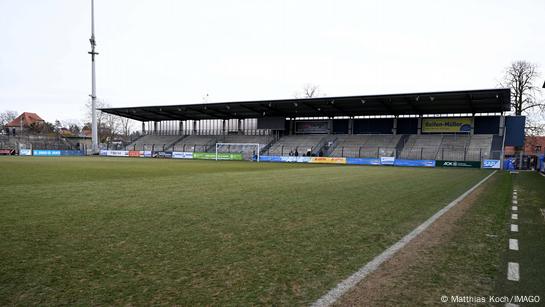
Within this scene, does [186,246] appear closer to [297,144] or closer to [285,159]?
[285,159]

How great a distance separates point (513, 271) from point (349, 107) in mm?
45448

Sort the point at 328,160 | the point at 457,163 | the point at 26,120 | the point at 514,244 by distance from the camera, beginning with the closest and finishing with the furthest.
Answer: the point at 514,244
the point at 457,163
the point at 328,160
the point at 26,120

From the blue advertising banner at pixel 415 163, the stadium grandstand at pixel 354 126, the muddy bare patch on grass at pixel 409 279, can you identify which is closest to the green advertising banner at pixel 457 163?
the blue advertising banner at pixel 415 163

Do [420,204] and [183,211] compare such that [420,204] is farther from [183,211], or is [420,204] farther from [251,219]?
[183,211]

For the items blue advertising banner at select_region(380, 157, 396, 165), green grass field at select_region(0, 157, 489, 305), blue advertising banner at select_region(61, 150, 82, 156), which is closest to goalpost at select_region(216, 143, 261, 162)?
blue advertising banner at select_region(380, 157, 396, 165)

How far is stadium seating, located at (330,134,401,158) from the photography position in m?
45.7

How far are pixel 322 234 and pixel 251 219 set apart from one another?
175 cm

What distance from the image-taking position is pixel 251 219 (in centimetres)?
716

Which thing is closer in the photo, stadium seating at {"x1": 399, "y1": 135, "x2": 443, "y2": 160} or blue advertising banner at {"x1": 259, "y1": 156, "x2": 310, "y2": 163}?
stadium seating at {"x1": 399, "y1": 135, "x2": 443, "y2": 160}

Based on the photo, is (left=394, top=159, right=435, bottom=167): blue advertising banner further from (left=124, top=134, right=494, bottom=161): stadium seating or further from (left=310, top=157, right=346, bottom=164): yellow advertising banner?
(left=310, top=157, right=346, bottom=164): yellow advertising banner

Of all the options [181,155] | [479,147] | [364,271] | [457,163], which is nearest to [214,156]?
[181,155]

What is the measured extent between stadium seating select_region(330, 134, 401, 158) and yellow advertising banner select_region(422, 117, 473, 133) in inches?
168

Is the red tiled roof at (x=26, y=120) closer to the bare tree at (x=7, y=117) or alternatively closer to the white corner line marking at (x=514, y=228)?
the bare tree at (x=7, y=117)

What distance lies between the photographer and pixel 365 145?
4841 centimetres
